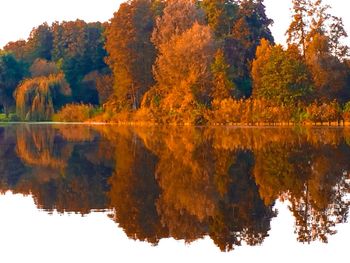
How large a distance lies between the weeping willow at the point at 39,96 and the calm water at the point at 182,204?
154 feet

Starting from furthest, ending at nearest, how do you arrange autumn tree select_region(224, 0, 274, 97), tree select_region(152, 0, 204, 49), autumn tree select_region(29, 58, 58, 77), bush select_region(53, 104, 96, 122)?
autumn tree select_region(29, 58, 58, 77)
bush select_region(53, 104, 96, 122)
autumn tree select_region(224, 0, 274, 97)
tree select_region(152, 0, 204, 49)

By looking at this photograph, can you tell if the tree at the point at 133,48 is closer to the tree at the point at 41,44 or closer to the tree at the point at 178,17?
the tree at the point at 178,17

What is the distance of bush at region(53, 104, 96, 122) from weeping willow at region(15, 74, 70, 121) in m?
1.08

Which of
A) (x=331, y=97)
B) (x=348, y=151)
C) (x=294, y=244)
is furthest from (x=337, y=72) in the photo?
(x=294, y=244)

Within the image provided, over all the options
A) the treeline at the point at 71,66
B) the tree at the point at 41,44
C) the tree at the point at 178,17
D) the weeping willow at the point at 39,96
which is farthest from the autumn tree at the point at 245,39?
the tree at the point at 41,44

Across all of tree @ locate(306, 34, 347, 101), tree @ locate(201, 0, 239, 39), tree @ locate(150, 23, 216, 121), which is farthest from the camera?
tree @ locate(201, 0, 239, 39)

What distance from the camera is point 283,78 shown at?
4894cm

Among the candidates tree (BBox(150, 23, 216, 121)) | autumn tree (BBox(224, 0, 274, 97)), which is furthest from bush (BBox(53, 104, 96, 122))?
autumn tree (BBox(224, 0, 274, 97))

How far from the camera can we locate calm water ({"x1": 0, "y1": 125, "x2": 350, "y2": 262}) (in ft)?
30.5

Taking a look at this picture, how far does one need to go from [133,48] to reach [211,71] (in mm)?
12630

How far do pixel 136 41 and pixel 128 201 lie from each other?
50711 mm

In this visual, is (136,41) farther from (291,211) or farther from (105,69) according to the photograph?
(291,211)

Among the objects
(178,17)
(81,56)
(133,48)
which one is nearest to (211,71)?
(178,17)

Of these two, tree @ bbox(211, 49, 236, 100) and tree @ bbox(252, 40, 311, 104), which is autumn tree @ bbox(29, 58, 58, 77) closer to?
tree @ bbox(211, 49, 236, 100)
